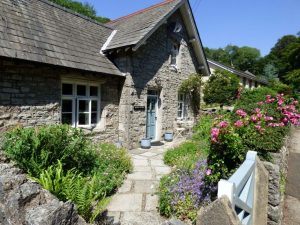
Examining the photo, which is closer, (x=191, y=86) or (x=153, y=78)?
(x=153, y=78)

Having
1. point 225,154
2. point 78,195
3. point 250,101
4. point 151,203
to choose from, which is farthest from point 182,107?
point 78,195

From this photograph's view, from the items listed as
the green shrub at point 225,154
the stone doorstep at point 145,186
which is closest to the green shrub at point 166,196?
the stone doorstep at point 145,186

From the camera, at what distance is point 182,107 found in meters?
13.1

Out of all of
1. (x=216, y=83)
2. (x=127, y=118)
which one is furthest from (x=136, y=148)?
(x=216, y=83)

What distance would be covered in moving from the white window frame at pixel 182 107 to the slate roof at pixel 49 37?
492 cm

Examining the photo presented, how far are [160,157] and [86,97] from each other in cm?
341

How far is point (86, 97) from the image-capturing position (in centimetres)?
841

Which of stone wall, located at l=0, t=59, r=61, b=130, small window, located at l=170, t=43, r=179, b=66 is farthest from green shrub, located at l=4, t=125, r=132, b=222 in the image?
small window, located at l=170, t=43, r=179, b=66

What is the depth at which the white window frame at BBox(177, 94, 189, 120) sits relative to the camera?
12.9 metres

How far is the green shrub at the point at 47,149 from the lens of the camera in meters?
4.66

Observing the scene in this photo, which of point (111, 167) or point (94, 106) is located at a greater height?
point (94, 106)

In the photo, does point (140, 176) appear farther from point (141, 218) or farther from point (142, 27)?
point (142, 27)

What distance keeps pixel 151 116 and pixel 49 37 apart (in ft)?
17.4

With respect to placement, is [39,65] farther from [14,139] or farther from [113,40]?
[113,40]
